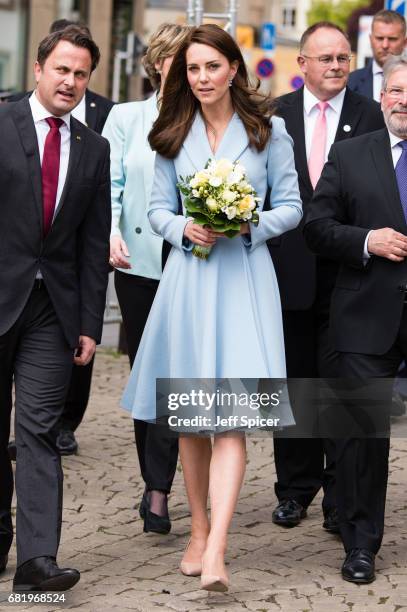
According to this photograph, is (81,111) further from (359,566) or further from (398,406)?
(359,566)

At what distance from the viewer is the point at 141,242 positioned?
24.9 feet

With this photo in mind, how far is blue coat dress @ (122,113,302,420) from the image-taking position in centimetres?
630

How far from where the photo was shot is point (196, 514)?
259 inches

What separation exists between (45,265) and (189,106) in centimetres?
99

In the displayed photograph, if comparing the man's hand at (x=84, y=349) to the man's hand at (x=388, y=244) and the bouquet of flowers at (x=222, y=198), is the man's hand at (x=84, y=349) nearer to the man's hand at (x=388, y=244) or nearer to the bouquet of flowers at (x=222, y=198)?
the bouquet of flowers at (x=222, y=198)

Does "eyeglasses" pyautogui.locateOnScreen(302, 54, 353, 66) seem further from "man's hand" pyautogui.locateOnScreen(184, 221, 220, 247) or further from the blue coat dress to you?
"man's hand" pyautogui.locateOnScreen(184, 221, 220, 247)

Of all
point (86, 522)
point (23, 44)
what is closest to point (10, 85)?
point (23, 44)

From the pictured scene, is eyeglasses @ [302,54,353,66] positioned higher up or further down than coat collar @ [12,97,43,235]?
higher up

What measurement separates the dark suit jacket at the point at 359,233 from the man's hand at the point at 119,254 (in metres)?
1.04

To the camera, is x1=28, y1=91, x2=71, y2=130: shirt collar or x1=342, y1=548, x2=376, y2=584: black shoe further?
x1=342, y1=548, x2=376, y2=584: black shoe

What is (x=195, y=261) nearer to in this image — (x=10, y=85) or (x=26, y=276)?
(x=26, y=276)

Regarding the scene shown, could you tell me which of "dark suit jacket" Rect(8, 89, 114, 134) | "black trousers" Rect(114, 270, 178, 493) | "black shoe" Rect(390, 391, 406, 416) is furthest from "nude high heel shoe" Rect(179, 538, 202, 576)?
"black shoe" Rect(390, 391, 406, 416)

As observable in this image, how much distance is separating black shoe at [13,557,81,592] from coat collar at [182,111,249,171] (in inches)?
69.1

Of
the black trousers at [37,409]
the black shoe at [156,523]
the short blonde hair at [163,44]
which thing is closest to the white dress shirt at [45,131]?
the black trousers at [37,409]
